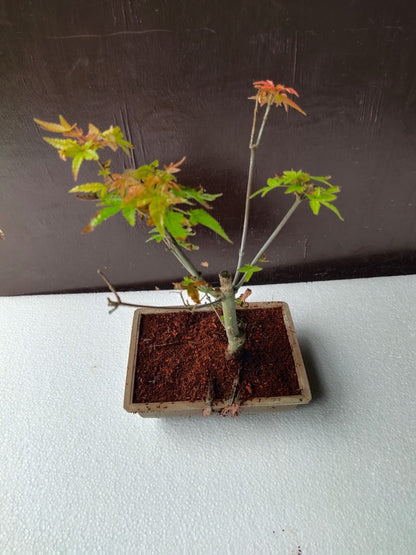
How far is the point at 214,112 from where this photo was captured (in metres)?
1.02

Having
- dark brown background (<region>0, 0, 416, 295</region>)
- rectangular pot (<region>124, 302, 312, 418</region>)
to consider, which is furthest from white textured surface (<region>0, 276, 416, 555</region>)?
dark brown background (<region>0, 0, 416, 295</region>)

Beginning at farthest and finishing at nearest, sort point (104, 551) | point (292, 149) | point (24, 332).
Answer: point (24, 332)
point (292, 149)
point (104, 551)

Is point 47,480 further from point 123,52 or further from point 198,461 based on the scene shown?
point 123,52

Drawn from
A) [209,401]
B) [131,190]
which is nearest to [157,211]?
[131,190]

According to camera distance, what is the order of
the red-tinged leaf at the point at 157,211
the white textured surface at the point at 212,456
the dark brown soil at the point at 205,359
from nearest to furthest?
the red-tinged leaf at the point at 157,211, the white textured surface at the point at 212,456, the dark brown soil at the point at 205,359

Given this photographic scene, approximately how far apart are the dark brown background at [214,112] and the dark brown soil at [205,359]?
27cm

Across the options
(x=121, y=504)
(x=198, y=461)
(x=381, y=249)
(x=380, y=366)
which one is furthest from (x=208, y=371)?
(x=381, y=249)

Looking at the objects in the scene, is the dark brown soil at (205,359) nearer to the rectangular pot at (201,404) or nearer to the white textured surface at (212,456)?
the rectangular pot at (201,404)

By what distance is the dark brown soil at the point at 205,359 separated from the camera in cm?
98

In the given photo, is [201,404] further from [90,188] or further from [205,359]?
[90,188]

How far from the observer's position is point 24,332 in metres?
1.29

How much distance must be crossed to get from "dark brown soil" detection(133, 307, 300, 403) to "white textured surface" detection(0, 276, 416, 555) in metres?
0.12

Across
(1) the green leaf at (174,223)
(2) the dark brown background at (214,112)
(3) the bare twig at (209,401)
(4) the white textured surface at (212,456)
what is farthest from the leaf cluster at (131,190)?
(4) the white textured surface at (212,456)

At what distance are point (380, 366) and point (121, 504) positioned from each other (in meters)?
0.73
